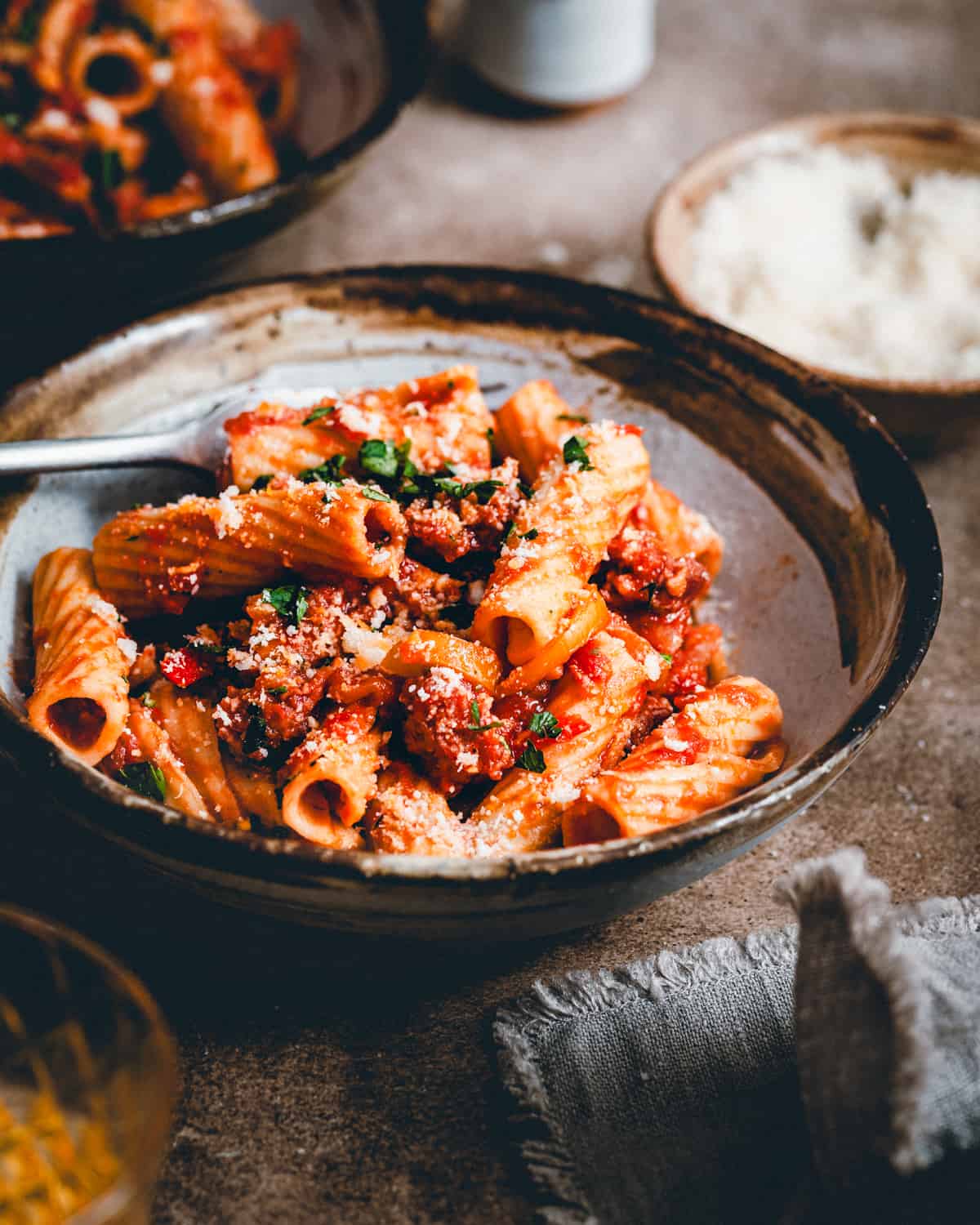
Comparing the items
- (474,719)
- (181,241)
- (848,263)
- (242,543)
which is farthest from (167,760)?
(848,263)

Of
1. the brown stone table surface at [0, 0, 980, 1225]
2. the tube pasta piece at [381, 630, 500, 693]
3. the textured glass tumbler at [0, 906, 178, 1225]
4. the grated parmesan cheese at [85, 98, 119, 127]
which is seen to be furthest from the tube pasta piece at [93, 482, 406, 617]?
the grated parmesan cheese at [85, 98, 119, 127]

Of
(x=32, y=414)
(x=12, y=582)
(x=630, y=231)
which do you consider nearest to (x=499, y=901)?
(x=12, y=582)

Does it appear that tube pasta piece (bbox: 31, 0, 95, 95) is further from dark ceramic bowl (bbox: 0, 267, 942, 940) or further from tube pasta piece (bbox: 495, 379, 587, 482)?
tube pasta piece (bbox: 495, 379, 587, 482)

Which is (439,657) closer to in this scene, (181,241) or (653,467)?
(653,467)

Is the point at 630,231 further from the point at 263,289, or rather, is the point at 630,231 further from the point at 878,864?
the point at 878,864

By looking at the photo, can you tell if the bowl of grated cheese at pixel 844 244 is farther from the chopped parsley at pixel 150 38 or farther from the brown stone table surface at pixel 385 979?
the chopped parsley at pixel 150 38
